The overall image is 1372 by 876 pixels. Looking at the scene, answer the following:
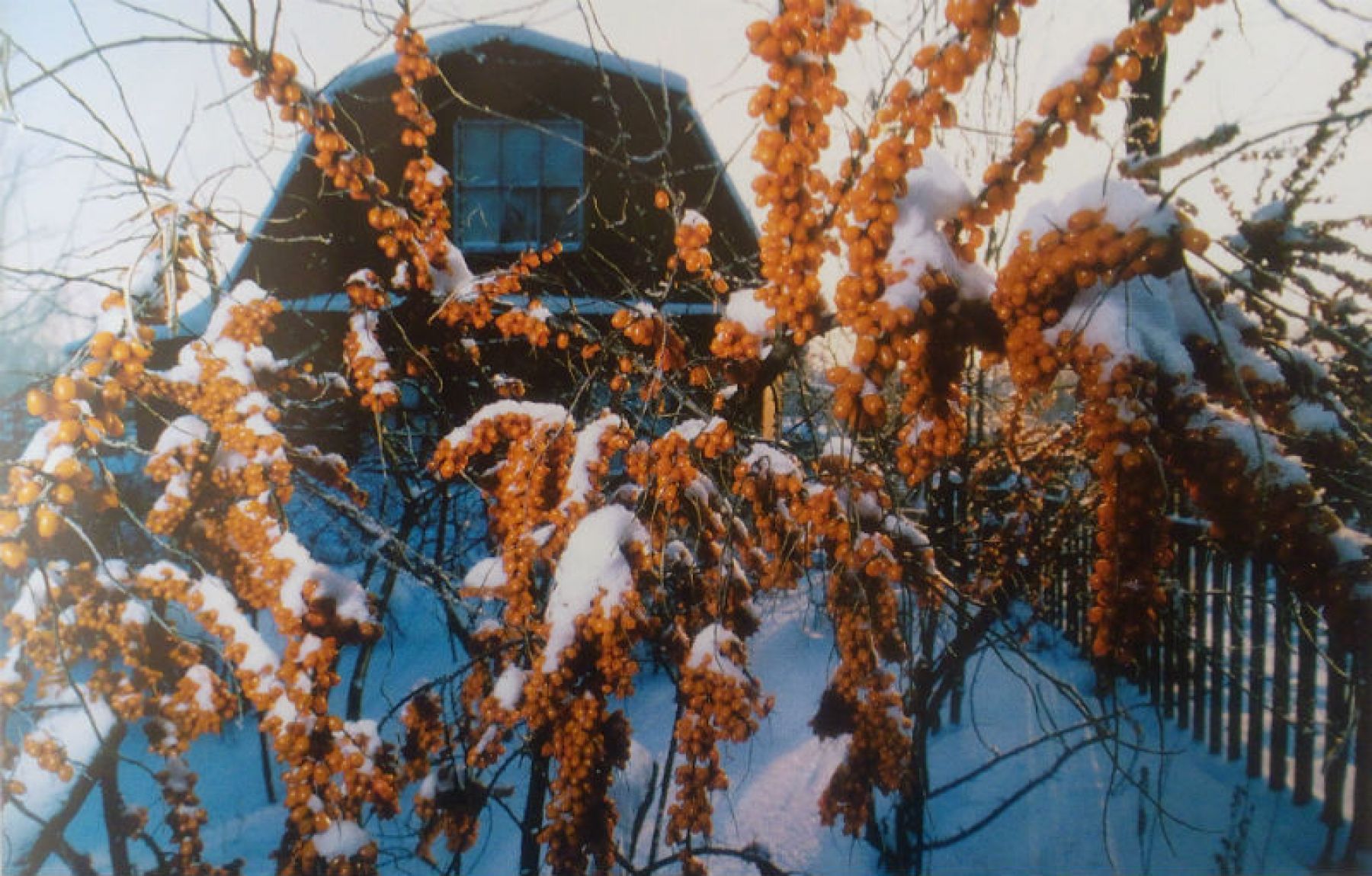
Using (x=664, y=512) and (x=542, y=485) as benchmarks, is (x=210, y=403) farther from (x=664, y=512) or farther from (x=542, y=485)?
(x=664, y=512)

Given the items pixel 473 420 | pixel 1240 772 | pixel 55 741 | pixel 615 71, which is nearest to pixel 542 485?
pixel 473 420

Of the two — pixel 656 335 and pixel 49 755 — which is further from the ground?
pixel 656 335

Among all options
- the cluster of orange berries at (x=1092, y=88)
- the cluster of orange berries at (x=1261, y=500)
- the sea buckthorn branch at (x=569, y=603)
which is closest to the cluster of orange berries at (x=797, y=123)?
the cluster of orange berries at (x=1092, y=88)

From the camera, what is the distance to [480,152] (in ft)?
23.1

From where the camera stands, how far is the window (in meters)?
6.98

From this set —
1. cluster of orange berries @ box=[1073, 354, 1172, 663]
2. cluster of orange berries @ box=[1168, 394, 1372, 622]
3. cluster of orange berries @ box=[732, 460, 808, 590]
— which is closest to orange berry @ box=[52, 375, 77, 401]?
cluster of orange berries @ box=[732, 460, 808, 590]

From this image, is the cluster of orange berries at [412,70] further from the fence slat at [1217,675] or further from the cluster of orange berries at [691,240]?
the fence slat at [1217,675]

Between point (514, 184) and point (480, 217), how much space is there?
1.66 feet

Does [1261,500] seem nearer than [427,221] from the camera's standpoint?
Yes

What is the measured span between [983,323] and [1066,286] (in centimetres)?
19

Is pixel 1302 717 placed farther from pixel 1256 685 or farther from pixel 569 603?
pixel 569 603

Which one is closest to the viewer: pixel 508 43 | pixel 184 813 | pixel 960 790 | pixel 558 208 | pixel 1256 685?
pixel 184 813

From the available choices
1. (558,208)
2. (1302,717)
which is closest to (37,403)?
(1302,717)

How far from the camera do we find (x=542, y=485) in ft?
9.32
